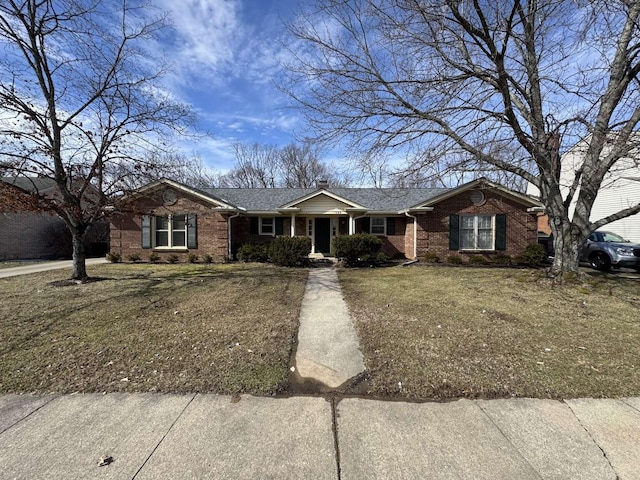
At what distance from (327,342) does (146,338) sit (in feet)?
9.07

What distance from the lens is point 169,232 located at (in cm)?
1478

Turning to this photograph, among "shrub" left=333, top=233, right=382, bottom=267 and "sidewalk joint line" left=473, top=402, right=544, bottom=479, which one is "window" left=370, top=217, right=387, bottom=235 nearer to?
"shrub" left=333, top=233, right=382, bottom=267

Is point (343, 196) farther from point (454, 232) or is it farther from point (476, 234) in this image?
point (476, 234)

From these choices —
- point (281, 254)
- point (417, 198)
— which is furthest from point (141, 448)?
point (417, 198)

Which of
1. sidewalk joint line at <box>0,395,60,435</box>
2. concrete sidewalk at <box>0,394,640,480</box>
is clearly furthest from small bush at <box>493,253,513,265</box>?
sidewalk joint line at <box>0,395,60,435</box>

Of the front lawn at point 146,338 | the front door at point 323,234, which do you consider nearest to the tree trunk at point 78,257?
the front lawn at point 146,338

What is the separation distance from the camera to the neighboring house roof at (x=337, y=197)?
13914mm

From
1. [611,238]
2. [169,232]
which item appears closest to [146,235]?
[169,232]

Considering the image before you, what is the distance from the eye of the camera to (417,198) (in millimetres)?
17250

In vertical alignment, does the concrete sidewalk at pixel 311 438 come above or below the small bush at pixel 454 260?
below

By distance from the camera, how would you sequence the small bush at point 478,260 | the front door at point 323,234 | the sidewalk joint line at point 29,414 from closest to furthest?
the sidewalk joint line at point 29,414 → the small bush at point 478,260 → the front door at point 323,234

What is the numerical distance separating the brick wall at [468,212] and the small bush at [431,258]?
0.36 metres

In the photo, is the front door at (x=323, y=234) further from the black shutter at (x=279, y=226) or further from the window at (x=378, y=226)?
the window at (x=378, y=226)

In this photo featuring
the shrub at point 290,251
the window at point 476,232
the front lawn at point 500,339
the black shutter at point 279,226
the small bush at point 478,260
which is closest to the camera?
the front lawn at point 500,339
